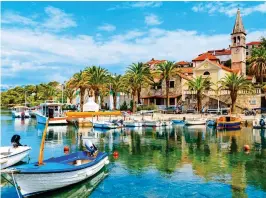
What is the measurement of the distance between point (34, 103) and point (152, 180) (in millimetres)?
100510

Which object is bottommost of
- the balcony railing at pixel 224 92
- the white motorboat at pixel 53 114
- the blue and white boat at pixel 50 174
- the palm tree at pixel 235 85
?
the blue and white boat at pixel 50 174

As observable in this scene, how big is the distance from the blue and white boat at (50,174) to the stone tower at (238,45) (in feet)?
212

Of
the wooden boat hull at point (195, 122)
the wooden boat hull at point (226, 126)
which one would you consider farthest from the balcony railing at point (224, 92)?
the wooden boat hull at point (226, 126)

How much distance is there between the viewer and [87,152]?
2106 centimetres

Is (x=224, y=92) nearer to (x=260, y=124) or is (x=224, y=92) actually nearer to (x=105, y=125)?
(x=260, y=124)

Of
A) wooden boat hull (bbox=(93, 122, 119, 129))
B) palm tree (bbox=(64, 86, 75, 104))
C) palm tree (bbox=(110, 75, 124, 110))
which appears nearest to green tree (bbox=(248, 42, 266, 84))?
palm tree (bbox=(110, 75, 124, 110))

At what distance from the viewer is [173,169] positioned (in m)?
22.6

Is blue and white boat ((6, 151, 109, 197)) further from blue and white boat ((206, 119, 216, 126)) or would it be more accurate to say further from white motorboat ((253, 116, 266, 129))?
white motorboat ((253, 116, 266, 129))

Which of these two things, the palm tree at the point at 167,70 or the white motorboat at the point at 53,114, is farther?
the palm tree at the point at 167,70

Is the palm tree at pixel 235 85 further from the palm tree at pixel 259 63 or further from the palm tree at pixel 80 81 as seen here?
the palm tree at pixel 80 81

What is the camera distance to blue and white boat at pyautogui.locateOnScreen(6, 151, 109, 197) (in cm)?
1481

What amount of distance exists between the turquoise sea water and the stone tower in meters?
42.4

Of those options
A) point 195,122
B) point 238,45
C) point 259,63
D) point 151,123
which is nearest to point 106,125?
point 151,123

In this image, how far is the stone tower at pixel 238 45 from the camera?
75.4 meters
